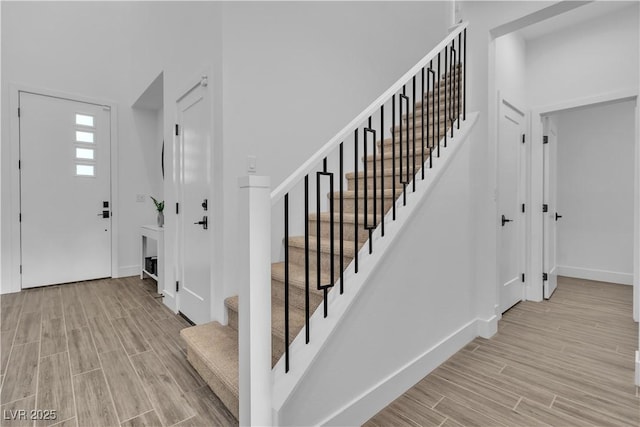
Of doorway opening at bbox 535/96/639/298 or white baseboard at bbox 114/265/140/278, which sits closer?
doorway opening at bbox 535/96/639/298

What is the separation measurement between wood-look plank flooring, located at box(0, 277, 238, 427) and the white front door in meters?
0.76

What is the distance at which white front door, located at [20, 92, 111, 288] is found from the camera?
3.89 meters

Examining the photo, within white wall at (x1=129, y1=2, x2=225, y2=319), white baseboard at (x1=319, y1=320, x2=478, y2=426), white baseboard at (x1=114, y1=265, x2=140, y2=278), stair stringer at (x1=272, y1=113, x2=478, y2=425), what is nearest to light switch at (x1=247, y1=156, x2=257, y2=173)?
white wall at (x1=129, y1=2, x2=225, y2=319)

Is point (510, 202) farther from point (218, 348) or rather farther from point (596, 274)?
point (218, 348)

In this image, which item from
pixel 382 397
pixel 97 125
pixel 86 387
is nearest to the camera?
pixel 382 397

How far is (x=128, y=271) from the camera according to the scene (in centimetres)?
464

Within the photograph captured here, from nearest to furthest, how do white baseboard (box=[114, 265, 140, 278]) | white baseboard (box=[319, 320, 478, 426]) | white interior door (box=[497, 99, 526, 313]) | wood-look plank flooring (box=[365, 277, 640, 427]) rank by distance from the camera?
1. white baseboard (box=[319, 320, 478, 426])
2. wood-look plank flooring (box=[365, 277, 640, 427])
3. white interior door (box=[497, 99, 526, 313])
4. white baseboard (box=[114, 265, 140, 278])

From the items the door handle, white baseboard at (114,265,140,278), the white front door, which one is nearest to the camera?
the door handle

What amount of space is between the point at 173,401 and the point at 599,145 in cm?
590

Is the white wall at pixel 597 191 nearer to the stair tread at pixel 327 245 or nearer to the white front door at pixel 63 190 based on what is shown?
the stair tread at pixel 327 245

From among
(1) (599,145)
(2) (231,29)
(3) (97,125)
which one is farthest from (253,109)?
(1) (599,145)

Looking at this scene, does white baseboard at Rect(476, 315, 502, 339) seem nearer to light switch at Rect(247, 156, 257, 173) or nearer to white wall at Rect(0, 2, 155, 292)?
light switch at Rect(247, 156, 257, 173)

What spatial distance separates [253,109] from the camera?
252cm

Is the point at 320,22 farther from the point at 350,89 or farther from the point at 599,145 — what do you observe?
the point at 599,145
